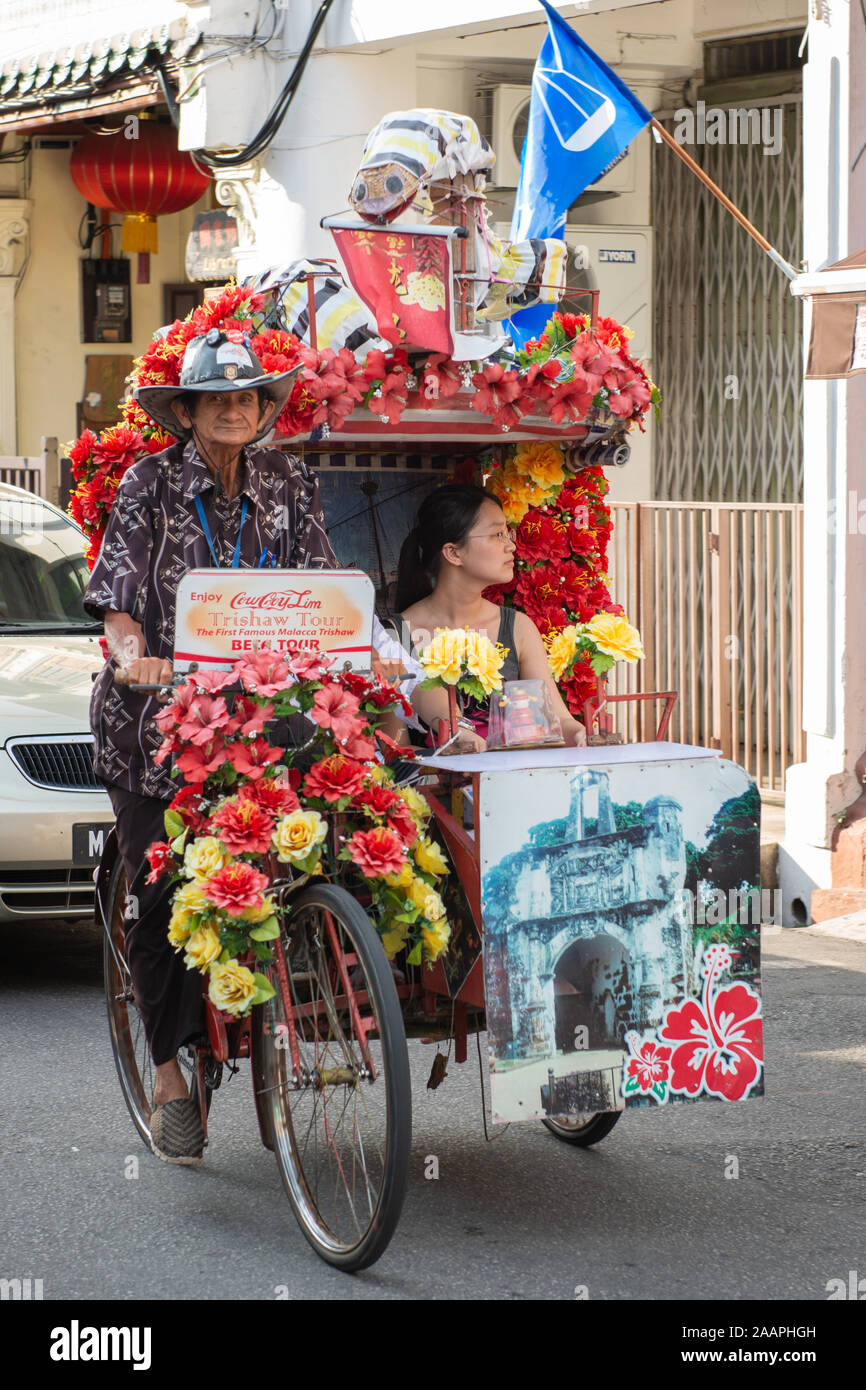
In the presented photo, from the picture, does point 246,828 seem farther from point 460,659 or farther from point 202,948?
point 460,659

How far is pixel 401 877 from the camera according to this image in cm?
393

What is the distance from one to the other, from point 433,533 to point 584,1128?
5.56 feet

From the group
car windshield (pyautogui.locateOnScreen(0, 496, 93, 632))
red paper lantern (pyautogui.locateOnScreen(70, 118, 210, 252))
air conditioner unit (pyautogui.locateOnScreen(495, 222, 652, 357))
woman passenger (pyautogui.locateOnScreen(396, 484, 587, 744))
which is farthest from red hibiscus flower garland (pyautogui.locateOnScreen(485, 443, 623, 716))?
red paper lantern (pyautogui.locateOnScreen(70, 118, 210, 252))

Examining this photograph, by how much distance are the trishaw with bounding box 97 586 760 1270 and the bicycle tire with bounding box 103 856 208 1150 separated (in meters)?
0.69

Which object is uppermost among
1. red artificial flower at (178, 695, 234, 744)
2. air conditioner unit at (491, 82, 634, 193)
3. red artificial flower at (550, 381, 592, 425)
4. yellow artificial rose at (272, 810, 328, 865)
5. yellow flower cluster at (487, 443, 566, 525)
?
air conditioner unit at (491, 82, 634, 193)

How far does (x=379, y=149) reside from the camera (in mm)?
5320

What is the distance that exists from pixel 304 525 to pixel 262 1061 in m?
1.35

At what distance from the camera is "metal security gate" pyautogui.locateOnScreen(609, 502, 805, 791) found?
900 cm

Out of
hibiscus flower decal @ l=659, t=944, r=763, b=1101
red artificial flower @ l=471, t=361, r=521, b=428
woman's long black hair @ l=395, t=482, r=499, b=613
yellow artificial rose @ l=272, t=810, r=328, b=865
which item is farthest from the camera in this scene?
woman's long black hair @ l=395, t=482, r=499, b=613

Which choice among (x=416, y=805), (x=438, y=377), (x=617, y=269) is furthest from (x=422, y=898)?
(x=617, y=269)

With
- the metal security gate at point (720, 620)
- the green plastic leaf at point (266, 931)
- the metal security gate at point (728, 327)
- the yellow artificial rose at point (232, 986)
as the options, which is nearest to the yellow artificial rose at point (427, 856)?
the green plastic leaf at point (266, 931)

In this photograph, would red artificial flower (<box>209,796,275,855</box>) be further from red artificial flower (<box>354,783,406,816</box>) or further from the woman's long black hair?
the woman's long black hair

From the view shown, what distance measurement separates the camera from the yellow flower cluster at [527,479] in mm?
5414
